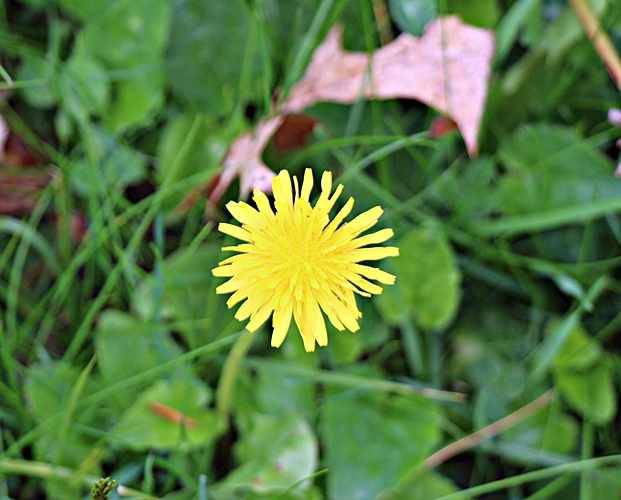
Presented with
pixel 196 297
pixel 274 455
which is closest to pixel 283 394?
pixel 274 455

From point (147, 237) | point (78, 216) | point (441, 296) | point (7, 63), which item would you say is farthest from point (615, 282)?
point (7, 63)

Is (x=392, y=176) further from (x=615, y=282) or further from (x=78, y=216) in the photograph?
(x=78, y=216)

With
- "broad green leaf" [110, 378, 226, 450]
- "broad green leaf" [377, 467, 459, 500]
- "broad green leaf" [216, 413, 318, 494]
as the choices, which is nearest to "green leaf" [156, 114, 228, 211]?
"broad green leaf" [110, 378, 226, 450]

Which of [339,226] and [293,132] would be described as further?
[293,132]

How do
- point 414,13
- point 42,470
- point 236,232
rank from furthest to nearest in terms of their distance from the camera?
point 414,13 → point 42,470 → point 236,232

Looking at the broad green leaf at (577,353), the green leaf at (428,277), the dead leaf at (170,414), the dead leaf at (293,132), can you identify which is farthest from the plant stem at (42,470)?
the broad green leaf at (577,353)

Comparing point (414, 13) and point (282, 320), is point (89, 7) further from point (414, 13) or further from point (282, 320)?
point (282, 320)
